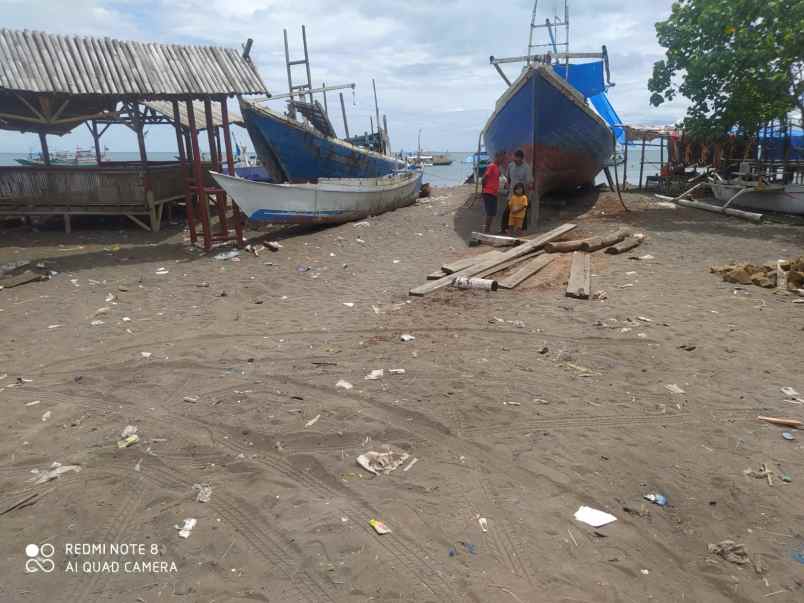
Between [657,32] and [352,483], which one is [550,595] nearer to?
[352,483]

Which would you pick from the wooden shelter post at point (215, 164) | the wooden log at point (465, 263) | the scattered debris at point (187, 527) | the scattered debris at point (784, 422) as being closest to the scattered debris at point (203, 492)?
the scattered debris at point (187, 527)

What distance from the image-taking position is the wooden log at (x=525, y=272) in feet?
21.6

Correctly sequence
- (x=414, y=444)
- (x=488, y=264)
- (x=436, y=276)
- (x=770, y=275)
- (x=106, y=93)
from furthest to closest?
(x=106, y=93) < (x=488, y=264) < (x=436, y=276) < (x=770, y=275) < (x=414, y=444)

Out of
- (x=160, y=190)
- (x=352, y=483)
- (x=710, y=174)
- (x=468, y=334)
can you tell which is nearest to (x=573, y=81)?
(x=710, y=174)

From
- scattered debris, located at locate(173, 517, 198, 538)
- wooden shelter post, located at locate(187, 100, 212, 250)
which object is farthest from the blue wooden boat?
scattered debris, located at locate(173, 517, 198, 538)

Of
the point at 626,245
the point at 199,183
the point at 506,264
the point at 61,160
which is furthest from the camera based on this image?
the point at 61,160

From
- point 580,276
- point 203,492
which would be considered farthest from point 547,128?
point 203,492

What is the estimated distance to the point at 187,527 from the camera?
8.50 feet

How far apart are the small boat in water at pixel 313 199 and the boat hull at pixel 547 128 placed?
3.12 m

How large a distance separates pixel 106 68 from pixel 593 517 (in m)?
10.3

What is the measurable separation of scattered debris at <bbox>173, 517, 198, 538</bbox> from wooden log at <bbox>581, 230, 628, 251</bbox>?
7.06 meters

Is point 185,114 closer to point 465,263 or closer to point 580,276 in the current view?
point 465,263

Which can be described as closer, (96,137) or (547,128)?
(547,128)

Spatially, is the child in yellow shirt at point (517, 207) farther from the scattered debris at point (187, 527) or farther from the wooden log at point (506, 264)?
the scattered debris at point (187, 527)
